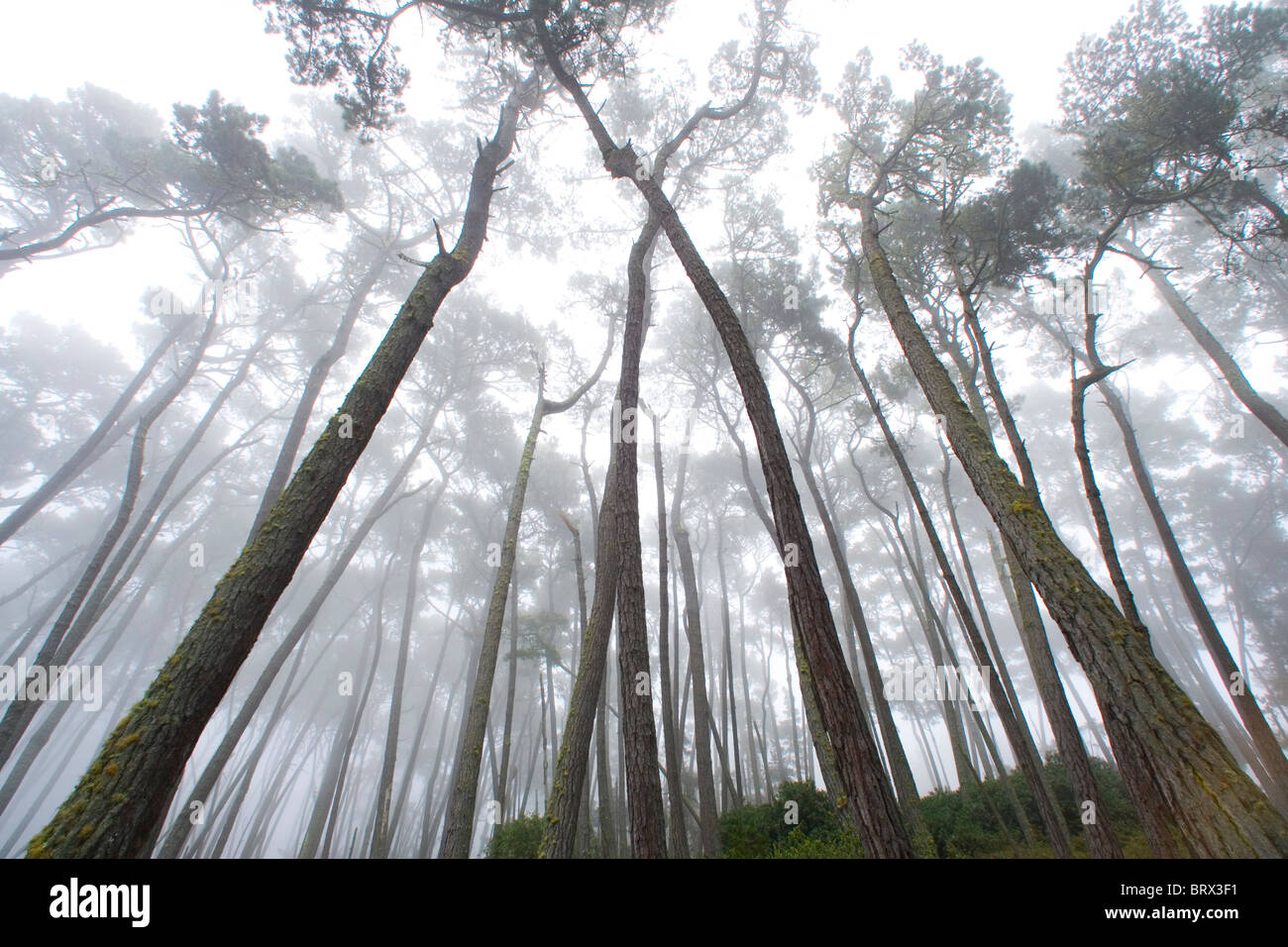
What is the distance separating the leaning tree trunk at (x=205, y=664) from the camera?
2.39 metres

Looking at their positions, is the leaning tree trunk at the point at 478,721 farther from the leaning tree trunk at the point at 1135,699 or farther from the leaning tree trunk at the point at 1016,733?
the leaning tree trunk at the point at 1016,733

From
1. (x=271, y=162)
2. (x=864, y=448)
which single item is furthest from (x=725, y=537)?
(x=271, y=162)

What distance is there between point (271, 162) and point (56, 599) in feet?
66.6

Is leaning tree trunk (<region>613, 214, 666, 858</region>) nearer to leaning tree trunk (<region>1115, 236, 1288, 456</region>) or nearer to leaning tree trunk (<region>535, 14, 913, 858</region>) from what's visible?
leaning tree trunk (<region>535, 14, 913, 858</region>)

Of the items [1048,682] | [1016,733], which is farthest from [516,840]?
[1048,682]

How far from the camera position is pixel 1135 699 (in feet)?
9.46

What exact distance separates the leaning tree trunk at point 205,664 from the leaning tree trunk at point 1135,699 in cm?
478

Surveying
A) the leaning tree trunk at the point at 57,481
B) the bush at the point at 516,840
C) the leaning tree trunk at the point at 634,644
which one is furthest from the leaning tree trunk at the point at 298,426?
the bush at the point at 516,840

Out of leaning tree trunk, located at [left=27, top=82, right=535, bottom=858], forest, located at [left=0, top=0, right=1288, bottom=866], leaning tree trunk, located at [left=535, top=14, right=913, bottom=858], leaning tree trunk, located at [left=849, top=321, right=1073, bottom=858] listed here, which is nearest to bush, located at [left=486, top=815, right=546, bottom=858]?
forest, located at [left=0, top=0, right=1288, bottom=866]

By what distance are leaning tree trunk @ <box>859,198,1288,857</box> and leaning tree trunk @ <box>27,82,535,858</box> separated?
478 centimetres

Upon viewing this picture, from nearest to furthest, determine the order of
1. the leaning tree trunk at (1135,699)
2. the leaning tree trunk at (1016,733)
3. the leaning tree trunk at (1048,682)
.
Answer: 1. the leaning tree trunk at (1135,699)
2. the leaning tree trunk at (1048,682)
3. the leaning tree trunk at (1016,733)

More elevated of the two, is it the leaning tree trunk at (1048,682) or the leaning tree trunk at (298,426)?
the leaning tree trunk at (298,426)

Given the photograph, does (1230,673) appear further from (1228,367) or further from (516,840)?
(516,840)
